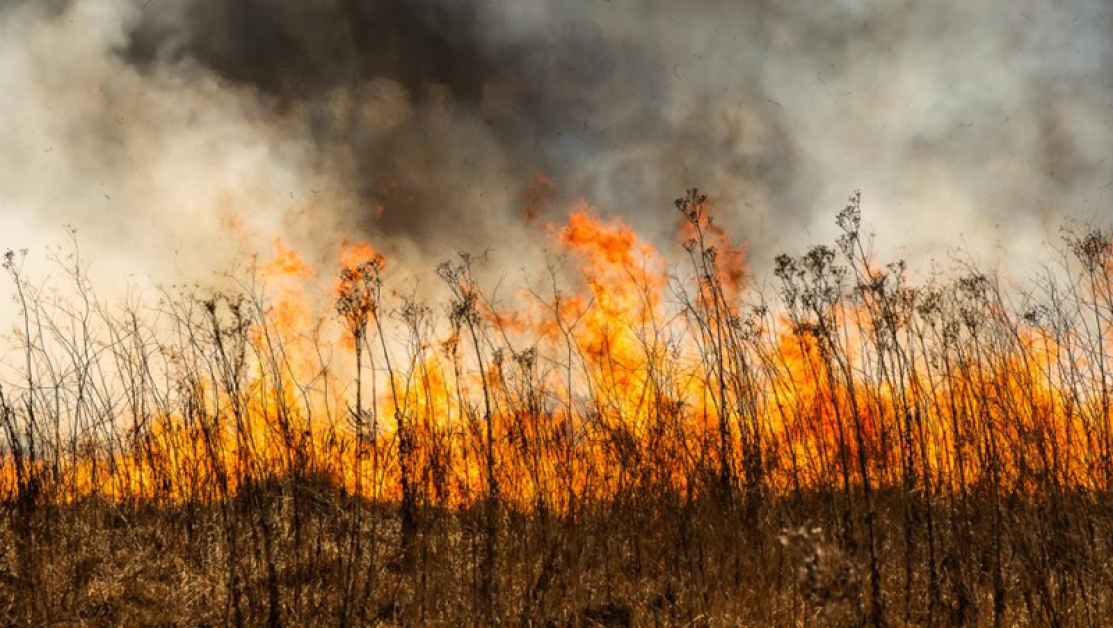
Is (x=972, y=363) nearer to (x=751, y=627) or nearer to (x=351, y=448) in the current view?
(x=751, y=627)

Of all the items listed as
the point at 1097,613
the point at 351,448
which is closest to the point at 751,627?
the point at 1097,613

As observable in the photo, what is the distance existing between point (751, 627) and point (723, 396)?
1.84 metres

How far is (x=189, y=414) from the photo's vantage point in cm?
637

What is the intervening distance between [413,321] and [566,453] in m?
1.70

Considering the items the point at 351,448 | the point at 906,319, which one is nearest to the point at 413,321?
the point at 351,448

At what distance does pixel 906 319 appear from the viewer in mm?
5531

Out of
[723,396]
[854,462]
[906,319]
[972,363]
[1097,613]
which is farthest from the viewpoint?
[854,462]

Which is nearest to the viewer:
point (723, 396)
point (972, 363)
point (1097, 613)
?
point (1097, 613)

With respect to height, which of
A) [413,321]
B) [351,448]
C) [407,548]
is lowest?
[407,548]

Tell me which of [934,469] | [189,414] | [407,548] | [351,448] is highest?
[189,414]

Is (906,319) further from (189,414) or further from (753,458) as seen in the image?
(189,414)

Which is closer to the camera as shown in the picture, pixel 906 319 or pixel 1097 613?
pixel 1097 613

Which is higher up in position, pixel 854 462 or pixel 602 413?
Result: pixel 602 413

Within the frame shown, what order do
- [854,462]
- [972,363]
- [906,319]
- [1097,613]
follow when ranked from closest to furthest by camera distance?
[1097,613], [906,319], [972,363], [854,462]
